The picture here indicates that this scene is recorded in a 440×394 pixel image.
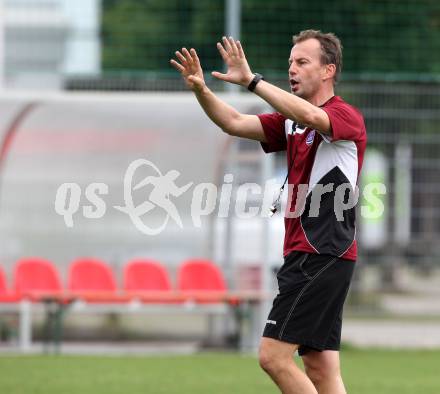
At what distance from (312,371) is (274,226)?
931cm

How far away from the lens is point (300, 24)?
631 inches

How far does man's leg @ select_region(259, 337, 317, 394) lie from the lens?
20.8ft

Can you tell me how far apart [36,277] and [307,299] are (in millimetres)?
8177

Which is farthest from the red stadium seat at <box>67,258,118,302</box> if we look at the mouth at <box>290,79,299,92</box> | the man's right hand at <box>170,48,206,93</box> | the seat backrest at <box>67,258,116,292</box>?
the man's right hand at <box>170,48,206,93</box>

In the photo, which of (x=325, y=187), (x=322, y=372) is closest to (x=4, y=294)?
(x=322, y=372)

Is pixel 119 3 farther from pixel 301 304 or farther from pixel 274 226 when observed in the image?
pixel 301 304

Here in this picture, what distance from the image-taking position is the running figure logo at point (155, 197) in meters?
14.8

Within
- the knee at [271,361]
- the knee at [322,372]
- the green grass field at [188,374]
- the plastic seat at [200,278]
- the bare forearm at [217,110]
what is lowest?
the green grass field at [188,374]

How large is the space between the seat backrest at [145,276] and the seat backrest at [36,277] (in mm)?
801

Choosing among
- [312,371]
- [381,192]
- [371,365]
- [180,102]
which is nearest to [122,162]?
[180,102]

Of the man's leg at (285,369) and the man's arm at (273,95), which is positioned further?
the man's leg at (285,369)

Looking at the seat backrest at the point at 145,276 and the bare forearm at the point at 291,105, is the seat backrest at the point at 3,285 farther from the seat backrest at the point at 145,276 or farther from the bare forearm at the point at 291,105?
the bare forearm at the point at 291,105

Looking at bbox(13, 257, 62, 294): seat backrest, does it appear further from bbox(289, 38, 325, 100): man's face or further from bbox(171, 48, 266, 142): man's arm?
bbox(289, 38, 325, 100): man's face

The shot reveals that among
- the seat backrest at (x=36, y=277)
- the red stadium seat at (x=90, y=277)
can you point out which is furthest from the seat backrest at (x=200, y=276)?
the seat backrest at (x=36, y=277)
